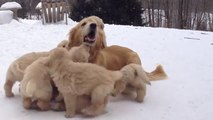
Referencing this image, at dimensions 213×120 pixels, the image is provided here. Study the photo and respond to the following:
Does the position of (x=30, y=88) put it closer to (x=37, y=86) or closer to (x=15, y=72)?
(x=37, y=86)

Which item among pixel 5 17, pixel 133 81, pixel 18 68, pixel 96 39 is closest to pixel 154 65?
pixel 133 81

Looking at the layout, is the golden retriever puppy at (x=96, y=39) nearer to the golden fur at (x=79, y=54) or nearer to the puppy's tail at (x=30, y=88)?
the golden fur at (x=79, y=54)

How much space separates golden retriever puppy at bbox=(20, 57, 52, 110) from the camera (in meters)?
3.69

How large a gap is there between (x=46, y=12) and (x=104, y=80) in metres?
8.38

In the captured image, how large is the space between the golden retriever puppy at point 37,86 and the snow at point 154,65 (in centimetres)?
12

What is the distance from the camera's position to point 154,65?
20.2 feet

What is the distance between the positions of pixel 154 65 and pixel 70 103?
282 cm

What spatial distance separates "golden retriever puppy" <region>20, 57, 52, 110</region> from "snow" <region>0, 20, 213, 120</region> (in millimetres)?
119

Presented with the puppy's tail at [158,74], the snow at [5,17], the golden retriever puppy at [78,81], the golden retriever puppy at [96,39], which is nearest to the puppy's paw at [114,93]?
the golden retriever puppy at [78,81]

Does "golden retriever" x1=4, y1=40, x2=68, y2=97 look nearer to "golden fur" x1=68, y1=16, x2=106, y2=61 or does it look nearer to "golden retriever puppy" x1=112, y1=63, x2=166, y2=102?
"golden fur" x1=68, y1=16, x2=106, y2=61

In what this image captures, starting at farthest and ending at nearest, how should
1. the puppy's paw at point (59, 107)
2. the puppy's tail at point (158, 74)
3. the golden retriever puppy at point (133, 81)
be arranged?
the puppy's tail at point (158, 74)
the golden retriever puppy at point (133, 81)
the puppy's paw at point (59, 107)

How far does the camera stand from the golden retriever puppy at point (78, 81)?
11.8 ft

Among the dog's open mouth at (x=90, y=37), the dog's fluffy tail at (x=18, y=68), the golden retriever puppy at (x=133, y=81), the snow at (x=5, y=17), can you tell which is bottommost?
the golden retriever puppy at (x=133, y=81)

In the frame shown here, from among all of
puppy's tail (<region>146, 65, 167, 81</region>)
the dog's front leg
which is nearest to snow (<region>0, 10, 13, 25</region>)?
puppy's tail (<region>146, 65, 167, 81</region>)
